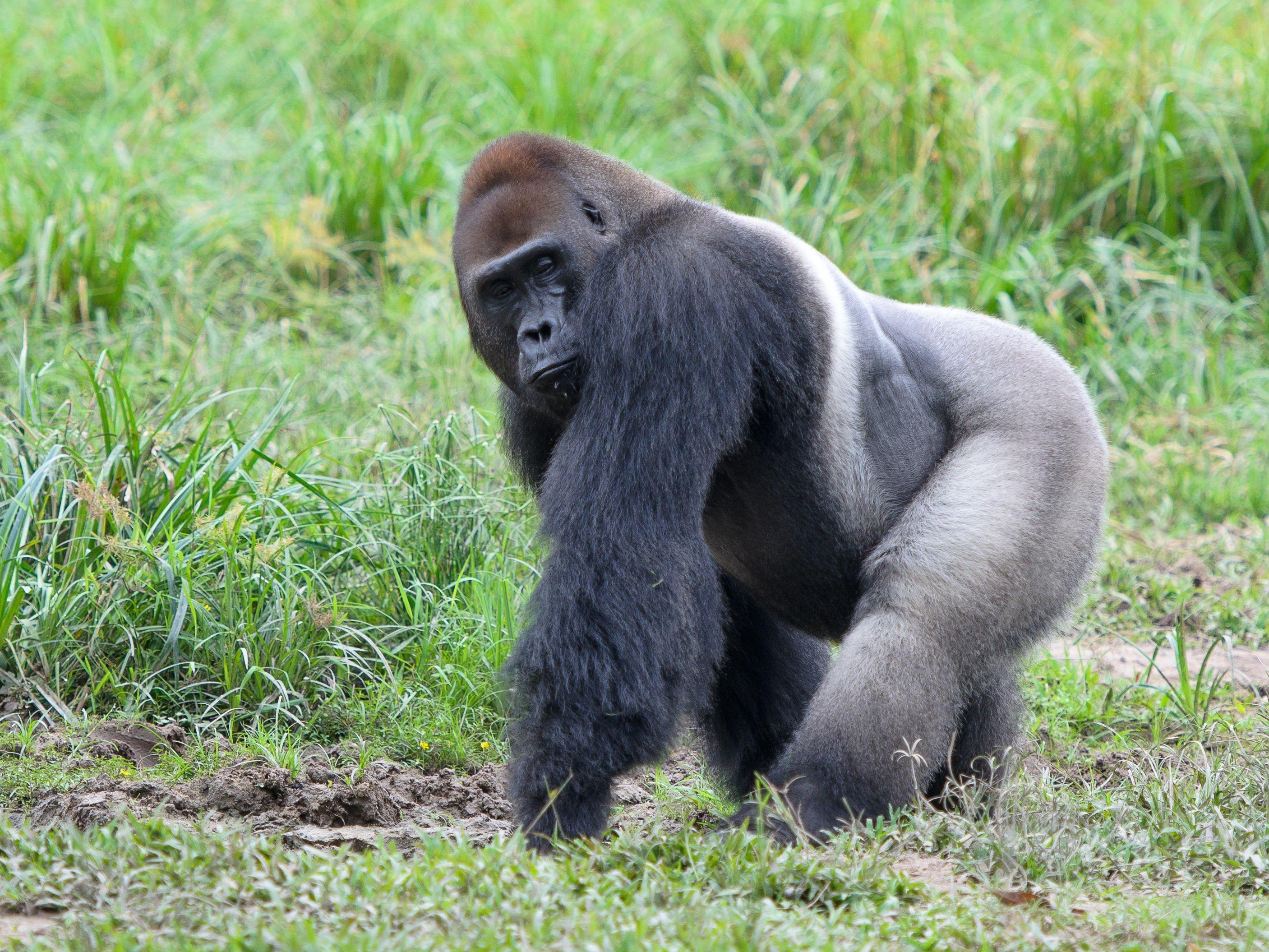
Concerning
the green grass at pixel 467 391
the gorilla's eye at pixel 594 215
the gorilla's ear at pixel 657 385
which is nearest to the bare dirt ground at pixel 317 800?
the green grass at pixel 467 391

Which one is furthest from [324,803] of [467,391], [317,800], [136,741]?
[467,391]

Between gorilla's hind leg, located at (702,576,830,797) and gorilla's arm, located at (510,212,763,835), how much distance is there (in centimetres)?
68

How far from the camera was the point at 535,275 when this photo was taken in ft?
9.90

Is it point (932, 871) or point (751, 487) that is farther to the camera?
point (751, 487)

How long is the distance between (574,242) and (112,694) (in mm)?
1770

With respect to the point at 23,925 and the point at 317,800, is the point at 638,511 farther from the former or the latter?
the point at 23,925

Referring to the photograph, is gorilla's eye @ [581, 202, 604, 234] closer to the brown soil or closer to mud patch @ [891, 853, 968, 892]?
the brown soil

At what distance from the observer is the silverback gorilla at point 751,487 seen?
264cm

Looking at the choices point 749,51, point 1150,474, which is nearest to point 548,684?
point 1150,474

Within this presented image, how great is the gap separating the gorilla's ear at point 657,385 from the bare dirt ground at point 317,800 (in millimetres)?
673

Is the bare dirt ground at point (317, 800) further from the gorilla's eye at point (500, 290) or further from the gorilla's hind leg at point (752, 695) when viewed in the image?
the gorilla's eye at point (500, 290)

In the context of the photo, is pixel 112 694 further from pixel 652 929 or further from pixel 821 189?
pixel 821 189

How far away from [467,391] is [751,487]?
236cm

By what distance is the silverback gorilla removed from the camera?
2.64 meters
